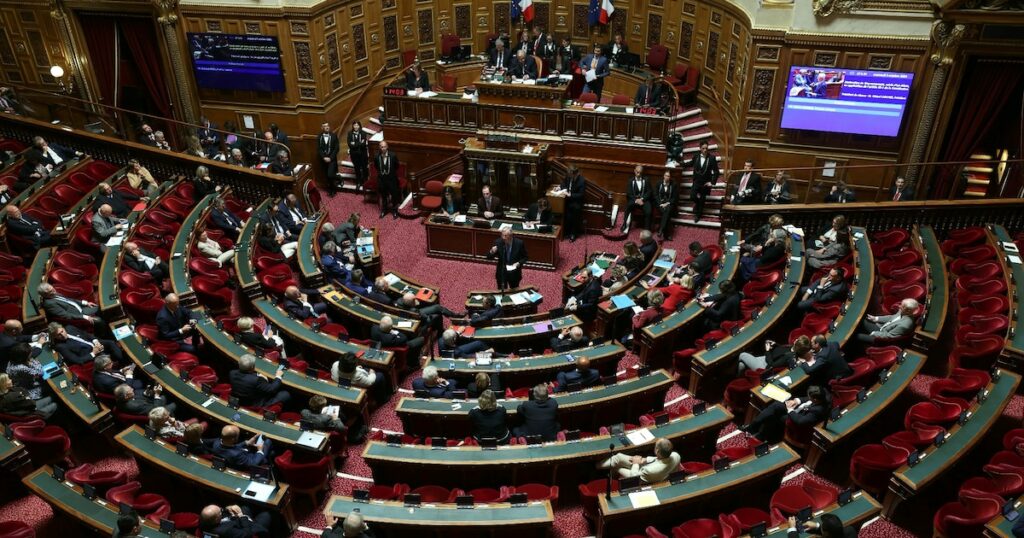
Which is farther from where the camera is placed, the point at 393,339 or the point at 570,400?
the point at 393,339

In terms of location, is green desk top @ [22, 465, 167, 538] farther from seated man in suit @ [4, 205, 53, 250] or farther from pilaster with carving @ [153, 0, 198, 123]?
pilaster with carving @ [153, 0, 198, 123]

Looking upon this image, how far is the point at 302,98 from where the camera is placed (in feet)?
52.5

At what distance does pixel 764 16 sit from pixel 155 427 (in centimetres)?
1204

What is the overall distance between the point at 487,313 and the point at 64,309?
5.79 m

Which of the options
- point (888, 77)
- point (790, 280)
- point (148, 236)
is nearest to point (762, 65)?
point (888, 77)

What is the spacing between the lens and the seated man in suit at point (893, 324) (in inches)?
355

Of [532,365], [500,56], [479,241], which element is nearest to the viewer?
[532,365]

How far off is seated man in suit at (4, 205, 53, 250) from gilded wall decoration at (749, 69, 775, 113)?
12.7 meters

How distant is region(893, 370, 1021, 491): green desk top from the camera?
6867 mm

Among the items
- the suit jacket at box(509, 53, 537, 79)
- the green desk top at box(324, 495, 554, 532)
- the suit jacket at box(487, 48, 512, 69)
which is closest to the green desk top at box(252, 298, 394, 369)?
the green desk top at box(324, 495, 554, 532)

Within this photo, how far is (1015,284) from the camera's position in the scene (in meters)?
9.50

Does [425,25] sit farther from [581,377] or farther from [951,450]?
[951,450]

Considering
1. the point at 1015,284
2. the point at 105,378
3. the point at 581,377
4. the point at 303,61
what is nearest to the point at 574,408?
the point at 581,377

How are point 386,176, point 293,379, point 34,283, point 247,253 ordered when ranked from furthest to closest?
point 386,176, point 247,253, point 34,283, point 293,379
